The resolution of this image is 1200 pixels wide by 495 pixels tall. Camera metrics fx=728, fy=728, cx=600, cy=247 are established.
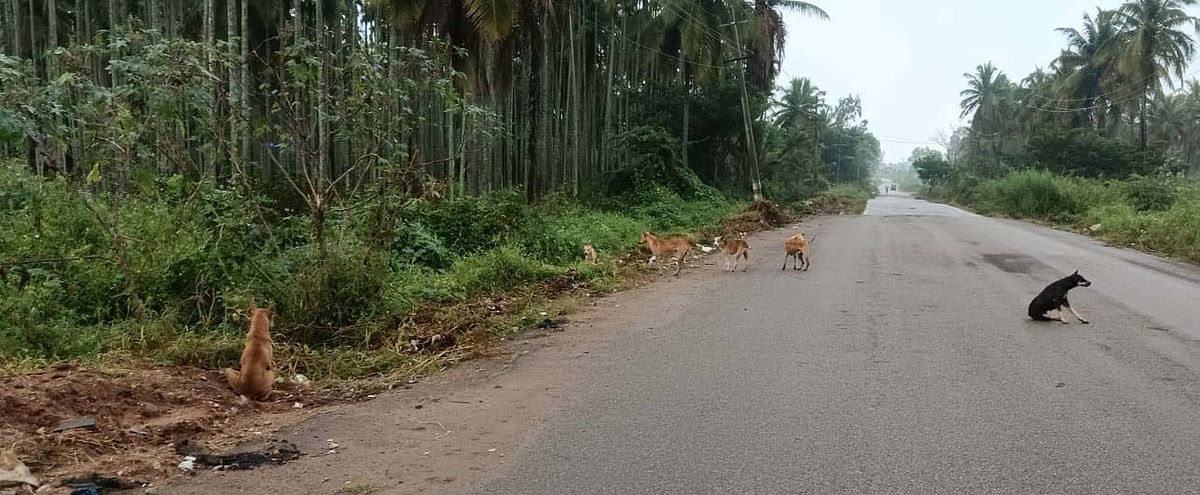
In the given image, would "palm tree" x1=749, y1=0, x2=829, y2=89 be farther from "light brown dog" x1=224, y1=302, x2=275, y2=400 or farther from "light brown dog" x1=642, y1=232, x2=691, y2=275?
"light brown dog" x1=224, y1=302, x2=275, y2=400

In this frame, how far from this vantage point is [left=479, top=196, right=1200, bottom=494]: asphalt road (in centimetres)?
345

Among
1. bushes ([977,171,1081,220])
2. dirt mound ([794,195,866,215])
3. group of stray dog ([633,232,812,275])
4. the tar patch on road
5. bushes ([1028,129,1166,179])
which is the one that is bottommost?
the tar patch on road

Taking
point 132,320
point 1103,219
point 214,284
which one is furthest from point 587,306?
point 1103,219

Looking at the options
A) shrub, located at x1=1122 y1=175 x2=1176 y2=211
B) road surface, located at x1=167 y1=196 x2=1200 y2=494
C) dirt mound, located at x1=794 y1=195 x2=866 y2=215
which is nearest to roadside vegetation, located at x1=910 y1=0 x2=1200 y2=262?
shrub, located at x1=1122 y1=175 x2=1176 y2=211

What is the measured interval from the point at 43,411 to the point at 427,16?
12.1 metres

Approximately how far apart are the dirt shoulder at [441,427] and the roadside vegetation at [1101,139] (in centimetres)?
1296

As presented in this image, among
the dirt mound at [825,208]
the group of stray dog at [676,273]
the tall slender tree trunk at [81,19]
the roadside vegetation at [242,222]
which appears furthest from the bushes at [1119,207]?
the tall slender tree trunk at [81,19]

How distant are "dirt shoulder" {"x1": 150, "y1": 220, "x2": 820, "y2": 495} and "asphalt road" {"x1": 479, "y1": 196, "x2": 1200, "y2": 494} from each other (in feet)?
0.60

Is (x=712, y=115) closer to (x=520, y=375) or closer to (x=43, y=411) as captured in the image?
(x=520, y=375)

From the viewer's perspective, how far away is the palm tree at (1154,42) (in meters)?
36.1

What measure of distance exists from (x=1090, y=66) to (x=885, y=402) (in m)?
49.7

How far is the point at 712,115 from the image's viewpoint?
31438mm

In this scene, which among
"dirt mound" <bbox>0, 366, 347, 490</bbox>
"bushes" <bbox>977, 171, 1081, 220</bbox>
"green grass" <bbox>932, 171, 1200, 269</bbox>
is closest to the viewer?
"dirt mound" <bbox>0, 366, 347, 490</bbox>

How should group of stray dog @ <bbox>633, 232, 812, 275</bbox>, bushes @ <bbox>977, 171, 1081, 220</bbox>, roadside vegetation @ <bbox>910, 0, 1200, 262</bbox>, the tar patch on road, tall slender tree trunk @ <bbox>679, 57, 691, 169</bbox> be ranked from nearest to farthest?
the tar patch on road < group of stray dog @ <bbox>633, 232, 812, 275</bbox> < roadside vegetation @ <bbox>910, 0, 1200, 262</bbox> < bushes @ <bbox>977, 171, 1081, 220</bbox> < tall slender tree trunk @ <bbox>679, 57, 691, 169</bbox>
